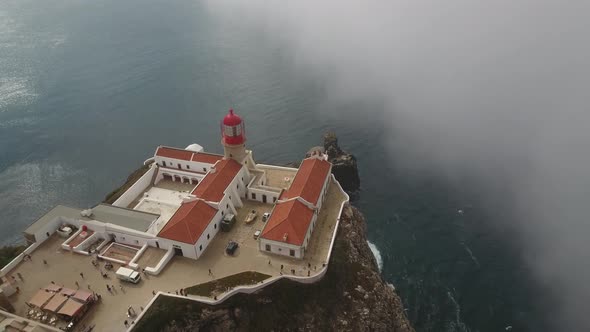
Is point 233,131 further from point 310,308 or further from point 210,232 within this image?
point 310,308

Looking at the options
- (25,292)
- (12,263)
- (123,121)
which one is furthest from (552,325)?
(123,121)

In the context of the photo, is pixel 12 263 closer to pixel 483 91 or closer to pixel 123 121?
pixel 123 121

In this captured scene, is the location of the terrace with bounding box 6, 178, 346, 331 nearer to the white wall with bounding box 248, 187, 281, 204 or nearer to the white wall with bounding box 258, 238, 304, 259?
the white wall with bounding box 258, 238, 304, 259

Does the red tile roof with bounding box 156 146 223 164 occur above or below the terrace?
above

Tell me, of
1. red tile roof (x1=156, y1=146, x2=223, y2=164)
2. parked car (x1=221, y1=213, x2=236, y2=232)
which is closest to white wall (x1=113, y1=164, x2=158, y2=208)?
red tile roof (x1=156, y1=146, x2=223, y2=164)

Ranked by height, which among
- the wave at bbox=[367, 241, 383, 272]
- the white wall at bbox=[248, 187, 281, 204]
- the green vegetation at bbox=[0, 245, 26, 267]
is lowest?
the wave at bbox=[367, 241, 383, 272]

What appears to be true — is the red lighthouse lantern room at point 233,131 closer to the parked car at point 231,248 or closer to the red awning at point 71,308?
the parked car at point 231,248

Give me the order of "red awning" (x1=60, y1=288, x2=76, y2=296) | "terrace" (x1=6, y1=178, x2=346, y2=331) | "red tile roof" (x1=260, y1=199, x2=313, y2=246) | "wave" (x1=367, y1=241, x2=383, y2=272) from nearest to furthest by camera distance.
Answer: "red awning" (x1=60, y1=288, x2=76, y2=296)
"terrace" (x1=6, y1=178, x2=346, y2=331)
"red tile roof" (x1=260, y1=199, x2=313, y2=246)
"wave" (x1=367, y1=241, x2=383, y2=272)

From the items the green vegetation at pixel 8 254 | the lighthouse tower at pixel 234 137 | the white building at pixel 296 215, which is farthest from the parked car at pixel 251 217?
the green vegetation at pixel 8 254
